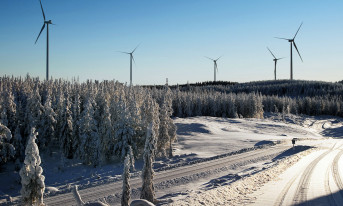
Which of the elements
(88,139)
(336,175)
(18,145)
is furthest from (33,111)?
(336,175)

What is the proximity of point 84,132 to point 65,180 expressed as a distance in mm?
7590

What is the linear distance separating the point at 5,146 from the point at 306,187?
3314cm

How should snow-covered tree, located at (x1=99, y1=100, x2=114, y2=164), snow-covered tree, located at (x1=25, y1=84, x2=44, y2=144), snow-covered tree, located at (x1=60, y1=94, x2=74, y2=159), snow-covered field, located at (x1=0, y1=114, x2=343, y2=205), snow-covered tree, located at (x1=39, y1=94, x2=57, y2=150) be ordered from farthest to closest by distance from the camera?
snow-covered tree, located at (x1=99, y1=100, x2=114, y2=164)
snow-covered tree, located at (x1=60, y1=94, x2=74, y2=159)
snow-covered tree, located at (x1=39, y1=94, x2=57, y2=150)
snow-covered tree, located at (x1=25, y1=84, x2=44, y2=144)
snow-covered field, located at (x1=0, y1=114, x2=343, y2=205)

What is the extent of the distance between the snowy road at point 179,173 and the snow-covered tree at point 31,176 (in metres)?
7.80

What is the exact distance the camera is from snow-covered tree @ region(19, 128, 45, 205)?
53.1 feet

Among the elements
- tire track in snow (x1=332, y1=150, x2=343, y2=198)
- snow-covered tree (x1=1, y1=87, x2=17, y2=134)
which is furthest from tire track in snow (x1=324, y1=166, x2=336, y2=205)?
snow-covered tree (x1=1, y1=87, x2=17, y2=134)

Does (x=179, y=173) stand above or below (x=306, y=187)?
below

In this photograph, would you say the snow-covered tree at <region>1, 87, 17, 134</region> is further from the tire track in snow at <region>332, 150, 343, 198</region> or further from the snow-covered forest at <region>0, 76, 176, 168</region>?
the tire track in snow at <region>332, 150, 343, 198</region>

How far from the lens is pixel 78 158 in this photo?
43688mm

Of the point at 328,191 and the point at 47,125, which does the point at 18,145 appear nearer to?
the point at 47,125

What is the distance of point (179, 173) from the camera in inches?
1335

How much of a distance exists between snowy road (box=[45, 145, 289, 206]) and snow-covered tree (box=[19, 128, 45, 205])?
307 inches

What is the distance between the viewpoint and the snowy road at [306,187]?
73.3ft

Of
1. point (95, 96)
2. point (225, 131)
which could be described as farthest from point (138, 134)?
point (225, 131)
